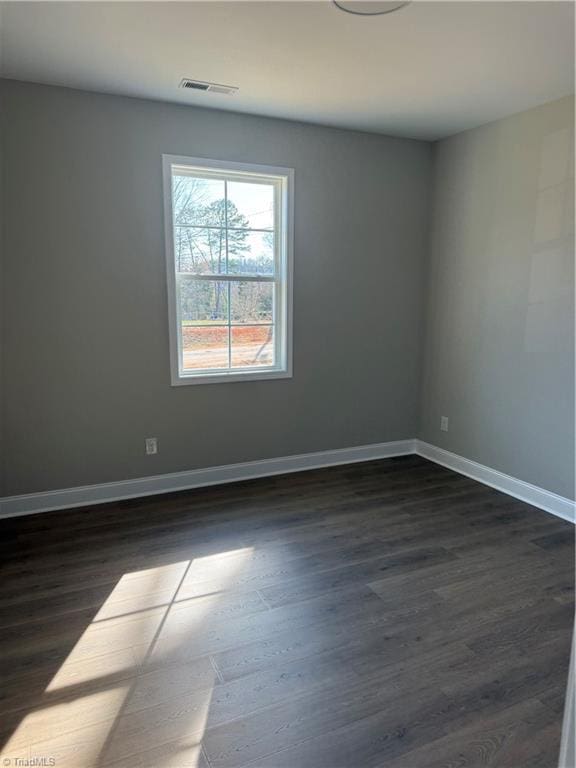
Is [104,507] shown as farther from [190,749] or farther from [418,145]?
[418,145]

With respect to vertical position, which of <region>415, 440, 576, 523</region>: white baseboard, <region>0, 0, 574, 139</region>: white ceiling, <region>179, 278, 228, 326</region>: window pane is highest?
<region>0, 0, 574, 139</region>: white ceiling

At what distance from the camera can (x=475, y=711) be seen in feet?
5.68

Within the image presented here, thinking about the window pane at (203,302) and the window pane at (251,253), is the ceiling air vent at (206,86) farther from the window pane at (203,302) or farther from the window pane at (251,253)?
the window pane at (203,302)

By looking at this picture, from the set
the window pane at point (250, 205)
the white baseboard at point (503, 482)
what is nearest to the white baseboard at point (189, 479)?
the white baseboard at point (503, 482)

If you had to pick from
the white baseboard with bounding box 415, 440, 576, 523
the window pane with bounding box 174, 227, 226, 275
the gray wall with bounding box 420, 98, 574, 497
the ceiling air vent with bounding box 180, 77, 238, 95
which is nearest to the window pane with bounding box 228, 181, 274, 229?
the window pane with bounding box 174, 227, 226, 275

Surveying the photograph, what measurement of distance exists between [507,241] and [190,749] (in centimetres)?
346

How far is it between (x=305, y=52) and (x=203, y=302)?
66.4 inches

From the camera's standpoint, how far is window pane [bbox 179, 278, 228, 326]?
3.49 m

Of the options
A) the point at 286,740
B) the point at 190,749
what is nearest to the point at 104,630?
the point at 190,749

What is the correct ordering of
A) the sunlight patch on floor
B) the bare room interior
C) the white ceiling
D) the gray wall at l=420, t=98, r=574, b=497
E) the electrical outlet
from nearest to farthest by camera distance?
the sunlight patch on floor < the bare room interior < the white ceiling < the gray wall at l=420, t=98, r=574, b=497 < the electrical outlet

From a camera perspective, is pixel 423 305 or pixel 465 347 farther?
pixel 423 305

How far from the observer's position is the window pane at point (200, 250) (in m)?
3.42

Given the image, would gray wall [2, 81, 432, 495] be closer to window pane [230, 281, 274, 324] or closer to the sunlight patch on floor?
window pane [230, 281, 274, 324]

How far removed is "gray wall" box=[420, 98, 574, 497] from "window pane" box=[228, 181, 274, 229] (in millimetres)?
1479
